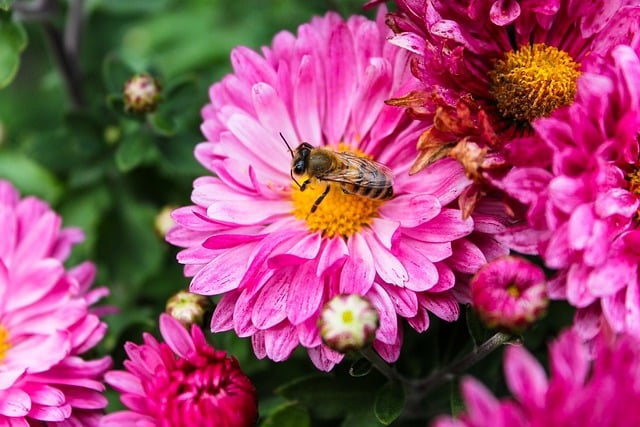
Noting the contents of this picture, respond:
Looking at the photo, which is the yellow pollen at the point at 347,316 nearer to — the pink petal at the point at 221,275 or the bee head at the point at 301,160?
the pink petal at the point at 221,275

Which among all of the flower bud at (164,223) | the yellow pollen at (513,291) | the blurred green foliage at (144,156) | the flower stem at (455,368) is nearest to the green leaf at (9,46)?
the blurred green foliage at (144,156)

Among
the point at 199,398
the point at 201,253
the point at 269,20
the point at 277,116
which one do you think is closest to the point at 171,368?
the point at 199,398

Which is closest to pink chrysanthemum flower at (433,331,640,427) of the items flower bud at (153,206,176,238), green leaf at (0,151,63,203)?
flower bud at (153,206,176,238)

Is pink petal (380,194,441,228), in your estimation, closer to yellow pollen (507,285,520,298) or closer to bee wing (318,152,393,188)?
bee wing (318,152,393,188)

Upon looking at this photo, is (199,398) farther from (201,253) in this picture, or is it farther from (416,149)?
(416,149)

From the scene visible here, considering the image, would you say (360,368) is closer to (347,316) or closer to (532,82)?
(347,316)

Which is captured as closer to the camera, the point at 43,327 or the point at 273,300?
the point at 273,300

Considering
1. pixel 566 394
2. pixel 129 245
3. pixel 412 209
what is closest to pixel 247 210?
pixel 412 209
